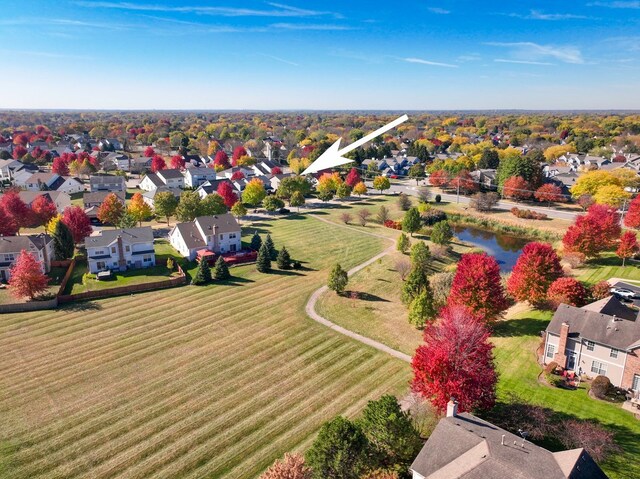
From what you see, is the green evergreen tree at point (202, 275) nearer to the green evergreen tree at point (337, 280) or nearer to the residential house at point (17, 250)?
the green evergreen tree at point (337, 280)

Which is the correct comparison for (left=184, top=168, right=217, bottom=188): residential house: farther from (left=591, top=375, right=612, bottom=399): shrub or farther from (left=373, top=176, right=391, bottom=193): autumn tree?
(left=591, top=375, right=612, bottom=399): shrub

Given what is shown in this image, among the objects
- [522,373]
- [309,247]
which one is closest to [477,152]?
[309,247]

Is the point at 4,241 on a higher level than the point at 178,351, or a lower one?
higher

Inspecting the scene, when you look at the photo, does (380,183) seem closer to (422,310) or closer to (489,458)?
(422,310)

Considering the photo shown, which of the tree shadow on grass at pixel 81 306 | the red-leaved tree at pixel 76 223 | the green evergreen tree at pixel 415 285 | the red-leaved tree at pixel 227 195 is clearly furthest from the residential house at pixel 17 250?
the green evergreen tree at pixel 415 285

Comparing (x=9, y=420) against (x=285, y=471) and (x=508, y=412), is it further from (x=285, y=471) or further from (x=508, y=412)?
(x=508, y=412)

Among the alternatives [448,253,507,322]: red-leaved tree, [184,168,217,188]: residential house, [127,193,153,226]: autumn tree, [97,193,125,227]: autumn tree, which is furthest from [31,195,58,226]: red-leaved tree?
[448,253,507,322]: red-leaved tree
